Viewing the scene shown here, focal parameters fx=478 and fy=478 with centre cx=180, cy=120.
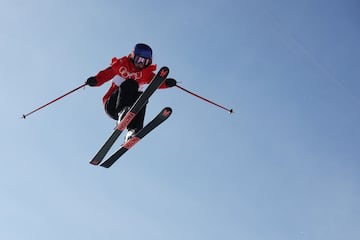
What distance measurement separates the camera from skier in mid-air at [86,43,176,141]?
9.80m

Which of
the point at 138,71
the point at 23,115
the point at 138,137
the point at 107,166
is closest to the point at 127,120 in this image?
the point at 138,137

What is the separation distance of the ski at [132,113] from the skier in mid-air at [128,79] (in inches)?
6.8

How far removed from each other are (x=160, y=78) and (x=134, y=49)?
1084 mm

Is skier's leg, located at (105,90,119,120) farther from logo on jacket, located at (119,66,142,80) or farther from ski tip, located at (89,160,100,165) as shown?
ski tip, located at (89,160,100,165)

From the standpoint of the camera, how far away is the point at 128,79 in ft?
32.8

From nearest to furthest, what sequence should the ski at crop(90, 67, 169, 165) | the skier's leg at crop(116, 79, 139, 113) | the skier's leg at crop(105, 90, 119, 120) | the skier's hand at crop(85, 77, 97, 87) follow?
the ski at crop(90, 67, 169, 165) → the skier's leg at crop(116, 79, 139, 113) → the skier's hand at crop(85, 77, 97, 87) → the skier's leg at crop(105, 90, 119, 120)

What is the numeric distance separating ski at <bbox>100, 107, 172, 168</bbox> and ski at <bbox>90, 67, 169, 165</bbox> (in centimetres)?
21

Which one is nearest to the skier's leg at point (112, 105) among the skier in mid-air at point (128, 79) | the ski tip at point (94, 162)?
the skier in mid-air at point (128, 79)

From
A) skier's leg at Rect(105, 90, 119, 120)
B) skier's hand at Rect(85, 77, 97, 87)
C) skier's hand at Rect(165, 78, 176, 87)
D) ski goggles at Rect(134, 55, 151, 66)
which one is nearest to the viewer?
ski goggles at Rect(134, 55, 151, 66)

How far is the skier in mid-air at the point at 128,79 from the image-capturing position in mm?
9805

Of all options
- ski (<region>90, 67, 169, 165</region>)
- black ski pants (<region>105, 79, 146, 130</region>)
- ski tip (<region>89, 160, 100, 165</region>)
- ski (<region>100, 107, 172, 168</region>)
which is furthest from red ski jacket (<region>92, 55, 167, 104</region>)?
ski tip (<region>89, 160, 100, 165</region>)

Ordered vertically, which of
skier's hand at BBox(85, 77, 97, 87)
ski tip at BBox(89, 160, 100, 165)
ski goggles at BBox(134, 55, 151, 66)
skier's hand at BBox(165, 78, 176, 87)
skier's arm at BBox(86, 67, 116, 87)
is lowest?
ski tip at BBox(89, 160, 100, 165)

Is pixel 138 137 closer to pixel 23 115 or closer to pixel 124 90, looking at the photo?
pixel 124 90

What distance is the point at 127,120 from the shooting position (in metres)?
9.75
